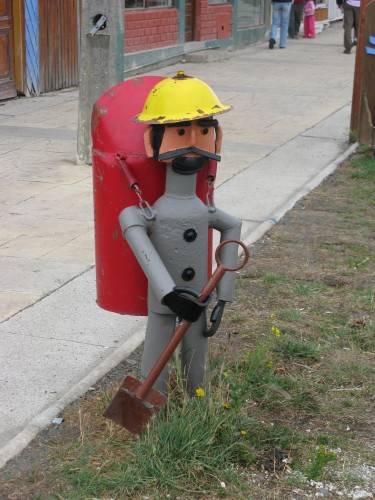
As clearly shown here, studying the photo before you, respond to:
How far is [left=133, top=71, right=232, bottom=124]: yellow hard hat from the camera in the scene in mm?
3438

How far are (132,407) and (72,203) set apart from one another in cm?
436

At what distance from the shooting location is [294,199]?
7.97m

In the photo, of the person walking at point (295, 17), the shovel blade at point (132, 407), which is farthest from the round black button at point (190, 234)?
the person walking at point (295, 17)

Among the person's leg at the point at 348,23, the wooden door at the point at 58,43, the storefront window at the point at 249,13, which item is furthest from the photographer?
the storefront window at the point at 249,13

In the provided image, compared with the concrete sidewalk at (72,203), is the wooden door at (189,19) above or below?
above

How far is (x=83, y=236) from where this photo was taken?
6742mm

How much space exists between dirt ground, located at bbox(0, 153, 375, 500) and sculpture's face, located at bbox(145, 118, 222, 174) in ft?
3.95

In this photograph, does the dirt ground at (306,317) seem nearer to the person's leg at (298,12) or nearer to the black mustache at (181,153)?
the black mustache at (181,153)

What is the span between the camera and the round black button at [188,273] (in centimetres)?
363

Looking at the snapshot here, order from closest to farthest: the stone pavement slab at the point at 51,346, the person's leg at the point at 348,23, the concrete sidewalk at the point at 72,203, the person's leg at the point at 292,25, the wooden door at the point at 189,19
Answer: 1. the stone pavement slab at the point at 51,346
2. the concrete sidewalk at the point at 72,203
3. the wooden door at the point at 189,19
4. the person's leg at the point at 348,23
5. the person's leg at the point at 292,25

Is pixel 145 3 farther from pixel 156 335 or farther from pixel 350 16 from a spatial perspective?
pixel 156 335

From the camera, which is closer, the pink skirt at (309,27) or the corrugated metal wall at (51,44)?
the corrugated metal wall at (51,44)

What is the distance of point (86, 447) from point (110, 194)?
1.05 metres

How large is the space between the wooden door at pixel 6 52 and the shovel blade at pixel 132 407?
9.95 metres
